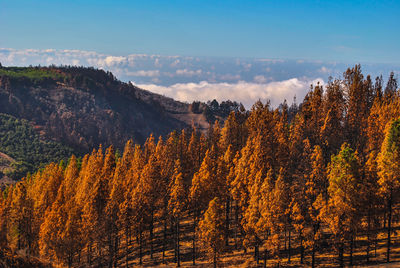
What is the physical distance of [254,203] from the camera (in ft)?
129

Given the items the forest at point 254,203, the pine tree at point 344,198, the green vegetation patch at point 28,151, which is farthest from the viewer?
the green vegetation patch at point 28,151

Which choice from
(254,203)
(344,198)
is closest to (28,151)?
(254,203)

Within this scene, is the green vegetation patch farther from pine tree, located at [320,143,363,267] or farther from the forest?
pine tree, located at [320,143,363,267]

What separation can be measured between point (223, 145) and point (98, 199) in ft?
108

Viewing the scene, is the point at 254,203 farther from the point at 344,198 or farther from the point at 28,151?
the point at 28,151

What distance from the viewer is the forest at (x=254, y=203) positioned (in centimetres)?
3638

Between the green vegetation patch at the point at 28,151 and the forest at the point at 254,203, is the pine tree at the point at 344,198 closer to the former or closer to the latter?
the forest at the point at 254,203

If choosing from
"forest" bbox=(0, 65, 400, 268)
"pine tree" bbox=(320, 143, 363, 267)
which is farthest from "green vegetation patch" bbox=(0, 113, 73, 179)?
"pine tree" bbox=(320, 143, 363, 267)

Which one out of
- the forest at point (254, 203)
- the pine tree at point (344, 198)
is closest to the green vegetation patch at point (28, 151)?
the forest at point (254, 203)

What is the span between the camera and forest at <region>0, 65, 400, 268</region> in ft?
119

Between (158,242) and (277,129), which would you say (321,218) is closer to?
(158,242)

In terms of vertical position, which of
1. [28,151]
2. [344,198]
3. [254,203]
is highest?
[344,198]

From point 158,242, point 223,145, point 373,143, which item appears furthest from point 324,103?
point 158,242

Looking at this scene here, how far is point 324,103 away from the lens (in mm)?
66062
